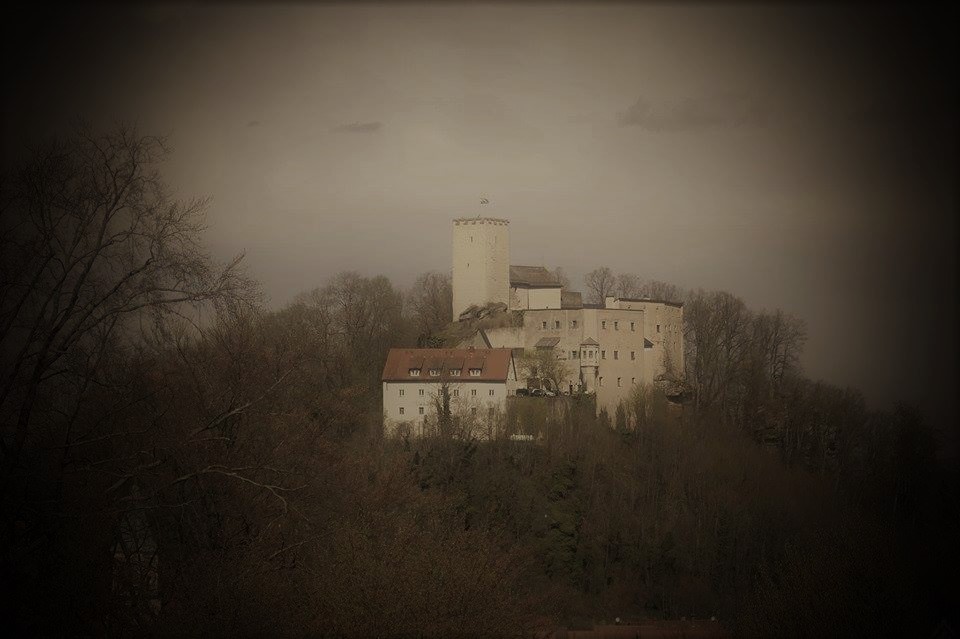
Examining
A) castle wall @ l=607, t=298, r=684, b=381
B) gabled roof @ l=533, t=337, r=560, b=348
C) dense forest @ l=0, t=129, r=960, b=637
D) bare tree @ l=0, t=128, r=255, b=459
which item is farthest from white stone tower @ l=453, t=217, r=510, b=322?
bare tree @ l=0, t=128, r=255, b=459

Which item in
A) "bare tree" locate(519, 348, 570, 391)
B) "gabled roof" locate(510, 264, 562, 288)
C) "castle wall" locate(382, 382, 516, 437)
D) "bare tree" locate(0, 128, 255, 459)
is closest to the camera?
"bare tree" locate(0, 128, 255, 459)

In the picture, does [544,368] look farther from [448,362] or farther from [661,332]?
[661,332]

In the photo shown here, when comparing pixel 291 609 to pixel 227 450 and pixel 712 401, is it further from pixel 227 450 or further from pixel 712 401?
pixel 712 401

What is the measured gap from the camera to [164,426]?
14.4 m

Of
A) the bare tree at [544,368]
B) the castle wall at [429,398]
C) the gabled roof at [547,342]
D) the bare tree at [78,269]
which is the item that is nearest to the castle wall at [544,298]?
the gabled roof at [547,342]

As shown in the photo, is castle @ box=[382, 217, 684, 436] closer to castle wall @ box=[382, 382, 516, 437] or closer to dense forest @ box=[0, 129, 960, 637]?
castle wall @ box=[382, 382, 516, 437]

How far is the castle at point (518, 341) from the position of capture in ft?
134

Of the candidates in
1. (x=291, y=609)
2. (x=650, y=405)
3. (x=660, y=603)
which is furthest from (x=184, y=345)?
(x=650, y=405)

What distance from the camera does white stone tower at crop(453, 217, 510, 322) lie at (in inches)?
1793

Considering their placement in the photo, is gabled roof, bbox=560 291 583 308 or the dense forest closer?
the dense forest

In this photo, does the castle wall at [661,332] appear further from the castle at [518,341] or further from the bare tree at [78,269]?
the bare tree at [78,269]

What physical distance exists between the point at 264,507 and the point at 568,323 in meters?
30.4

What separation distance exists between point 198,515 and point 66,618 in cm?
433

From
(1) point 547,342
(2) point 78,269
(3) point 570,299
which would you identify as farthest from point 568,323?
(2) point 78,269
